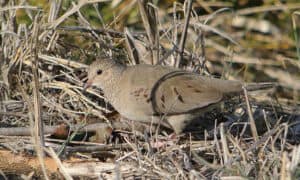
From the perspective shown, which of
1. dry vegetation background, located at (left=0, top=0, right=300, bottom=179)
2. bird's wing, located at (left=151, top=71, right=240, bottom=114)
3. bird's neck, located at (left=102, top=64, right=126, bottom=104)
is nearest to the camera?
dry vegetation background, located at (left=0, top=0, right=300, bottom=179)

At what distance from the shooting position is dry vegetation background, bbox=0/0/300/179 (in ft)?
14.7

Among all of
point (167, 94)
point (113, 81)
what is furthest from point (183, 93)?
point (113, 81)

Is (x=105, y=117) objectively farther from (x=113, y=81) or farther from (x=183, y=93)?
(x=183, y=93)

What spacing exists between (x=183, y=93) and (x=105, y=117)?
1.72 feet

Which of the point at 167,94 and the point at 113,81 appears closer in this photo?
the point at 167,94

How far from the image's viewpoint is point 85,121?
5270mm

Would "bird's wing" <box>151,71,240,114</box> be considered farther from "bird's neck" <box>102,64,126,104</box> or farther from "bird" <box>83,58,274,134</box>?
"bird's neck" <box>102,64,126,104</box>

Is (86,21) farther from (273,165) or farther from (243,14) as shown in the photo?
(243,14)

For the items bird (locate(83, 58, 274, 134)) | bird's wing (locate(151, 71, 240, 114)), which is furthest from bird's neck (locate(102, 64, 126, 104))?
bird's wing (locate(151, 71, 240, 114))

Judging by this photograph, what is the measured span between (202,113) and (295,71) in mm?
3056

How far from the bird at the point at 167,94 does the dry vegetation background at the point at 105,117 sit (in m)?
0.11

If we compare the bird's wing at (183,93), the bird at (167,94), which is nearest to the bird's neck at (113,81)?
the bird at (167,94)

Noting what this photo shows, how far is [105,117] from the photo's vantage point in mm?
5309

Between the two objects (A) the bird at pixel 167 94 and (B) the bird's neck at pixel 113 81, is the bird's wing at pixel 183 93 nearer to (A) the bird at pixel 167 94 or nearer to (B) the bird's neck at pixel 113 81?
(A) the bird at pixel 167 94
